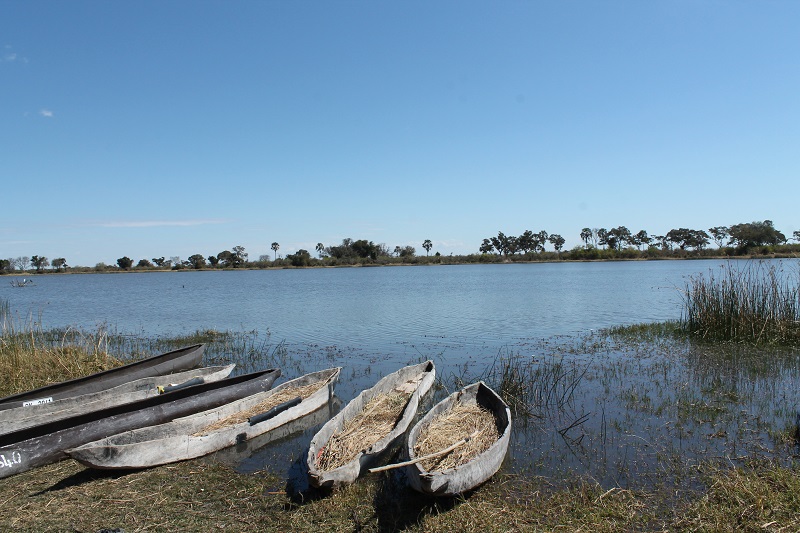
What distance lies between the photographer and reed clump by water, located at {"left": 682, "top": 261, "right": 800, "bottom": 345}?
14.8 m

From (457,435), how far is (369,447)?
133 cm

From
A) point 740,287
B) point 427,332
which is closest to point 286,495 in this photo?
point 427,332

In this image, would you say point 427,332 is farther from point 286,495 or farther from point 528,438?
point 286,495

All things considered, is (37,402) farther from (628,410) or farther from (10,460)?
(628,410)

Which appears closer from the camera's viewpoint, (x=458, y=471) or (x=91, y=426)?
(x=458, y=471)

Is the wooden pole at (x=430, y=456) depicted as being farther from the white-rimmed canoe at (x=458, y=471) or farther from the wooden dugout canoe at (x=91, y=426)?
the wooden dugout canoe at (x=91, y=426)

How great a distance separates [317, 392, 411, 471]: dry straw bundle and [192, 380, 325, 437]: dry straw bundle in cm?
163

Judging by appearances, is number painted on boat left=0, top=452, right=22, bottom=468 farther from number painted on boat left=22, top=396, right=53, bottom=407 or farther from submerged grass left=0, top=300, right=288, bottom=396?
submerged grass left=0, top=300, right=288, bottom=396

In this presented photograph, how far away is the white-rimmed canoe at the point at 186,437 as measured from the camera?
6.46 meters

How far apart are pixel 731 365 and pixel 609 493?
8.55m

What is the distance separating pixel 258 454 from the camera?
25.6 feet

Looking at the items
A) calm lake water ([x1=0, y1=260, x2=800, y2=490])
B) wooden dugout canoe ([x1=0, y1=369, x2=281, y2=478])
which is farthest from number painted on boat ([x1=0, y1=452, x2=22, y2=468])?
calm lake water ([x1=0, y1=260, x2=800, y2=490])

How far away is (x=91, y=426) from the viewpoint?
739cm

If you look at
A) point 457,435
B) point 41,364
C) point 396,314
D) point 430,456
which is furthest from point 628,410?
point 396,314
